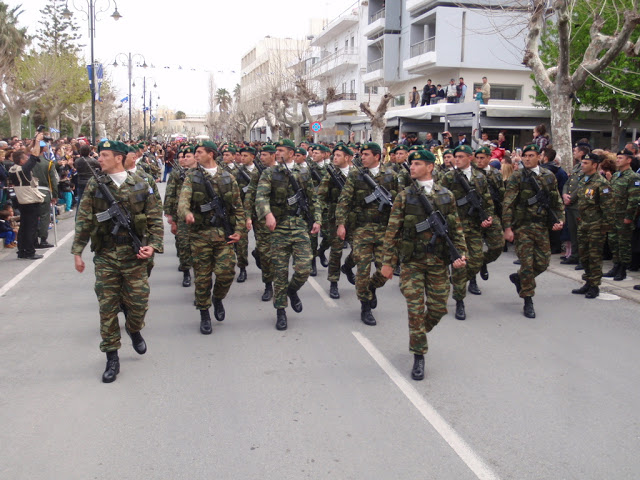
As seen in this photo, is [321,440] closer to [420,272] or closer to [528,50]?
[420,272]

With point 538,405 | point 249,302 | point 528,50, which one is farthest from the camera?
point 528,50

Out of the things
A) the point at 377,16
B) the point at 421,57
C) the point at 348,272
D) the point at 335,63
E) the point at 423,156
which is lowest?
the point at 348,272

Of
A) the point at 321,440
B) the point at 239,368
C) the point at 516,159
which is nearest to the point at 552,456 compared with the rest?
the point at 321,440

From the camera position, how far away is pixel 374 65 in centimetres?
4203

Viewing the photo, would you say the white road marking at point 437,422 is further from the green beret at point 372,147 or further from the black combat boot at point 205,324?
the green beret at point 372,147

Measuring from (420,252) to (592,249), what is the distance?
3.89 metres

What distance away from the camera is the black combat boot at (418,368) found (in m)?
5.13

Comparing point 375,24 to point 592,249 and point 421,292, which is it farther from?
point 421,292

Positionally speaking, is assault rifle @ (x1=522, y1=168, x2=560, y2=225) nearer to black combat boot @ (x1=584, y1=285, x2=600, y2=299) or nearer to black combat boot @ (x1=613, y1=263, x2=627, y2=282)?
black combat boot @ (x1=584, y1=285, x2=600, y2=299)

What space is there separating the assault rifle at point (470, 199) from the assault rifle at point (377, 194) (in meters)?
1.04

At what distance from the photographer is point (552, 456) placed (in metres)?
3.85

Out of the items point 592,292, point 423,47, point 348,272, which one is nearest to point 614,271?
point 592,292

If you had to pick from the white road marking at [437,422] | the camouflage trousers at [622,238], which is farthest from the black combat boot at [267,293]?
the camouflage trousers at [622,238]

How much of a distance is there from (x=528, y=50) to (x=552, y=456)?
11574 mm
